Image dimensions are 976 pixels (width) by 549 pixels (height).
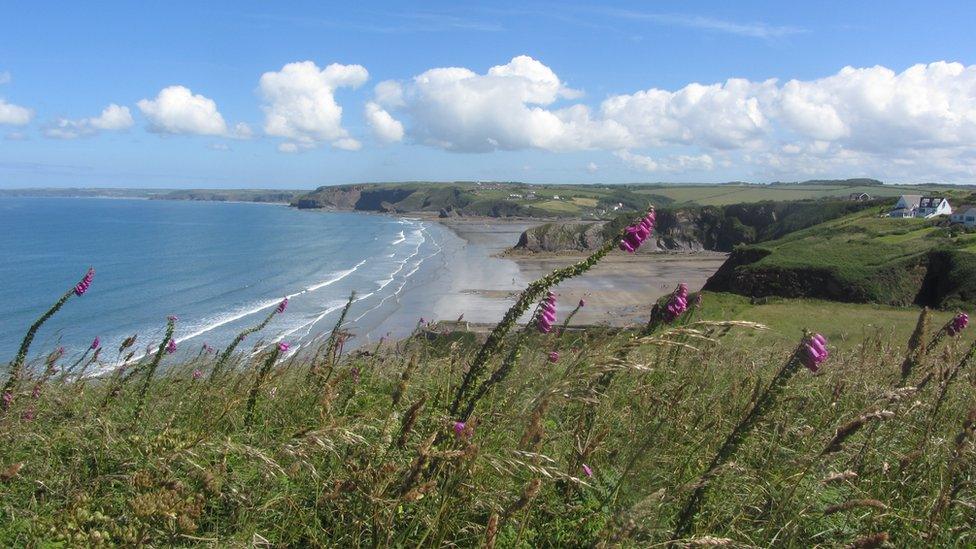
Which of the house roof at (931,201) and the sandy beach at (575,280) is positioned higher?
the house roof at (931,201)

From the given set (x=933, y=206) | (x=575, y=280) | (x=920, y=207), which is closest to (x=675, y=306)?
(x=575, y=280)

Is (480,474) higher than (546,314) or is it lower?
lower

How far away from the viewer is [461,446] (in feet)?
9.16

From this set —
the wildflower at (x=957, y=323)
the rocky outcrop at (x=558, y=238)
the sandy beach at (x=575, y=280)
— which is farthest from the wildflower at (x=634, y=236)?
the rocky outcrop at (x=558, y=238)

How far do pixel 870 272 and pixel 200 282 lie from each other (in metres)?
51.8

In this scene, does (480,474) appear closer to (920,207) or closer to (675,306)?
(675,306)

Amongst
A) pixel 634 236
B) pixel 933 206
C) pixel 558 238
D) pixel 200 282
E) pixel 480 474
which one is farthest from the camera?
pixel 558 238

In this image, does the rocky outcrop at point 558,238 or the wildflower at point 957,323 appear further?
the rocky outcrop at point 558,238

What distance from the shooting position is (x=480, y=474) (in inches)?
118

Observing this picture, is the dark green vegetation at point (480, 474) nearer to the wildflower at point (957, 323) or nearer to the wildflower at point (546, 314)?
the wildflower at point (546, 314)

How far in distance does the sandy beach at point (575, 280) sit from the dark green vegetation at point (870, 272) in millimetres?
8163

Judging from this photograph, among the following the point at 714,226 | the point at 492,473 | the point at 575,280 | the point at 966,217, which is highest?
the point at 492,473

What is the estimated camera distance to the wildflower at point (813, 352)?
2612mm

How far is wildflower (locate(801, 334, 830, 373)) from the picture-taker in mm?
2612
